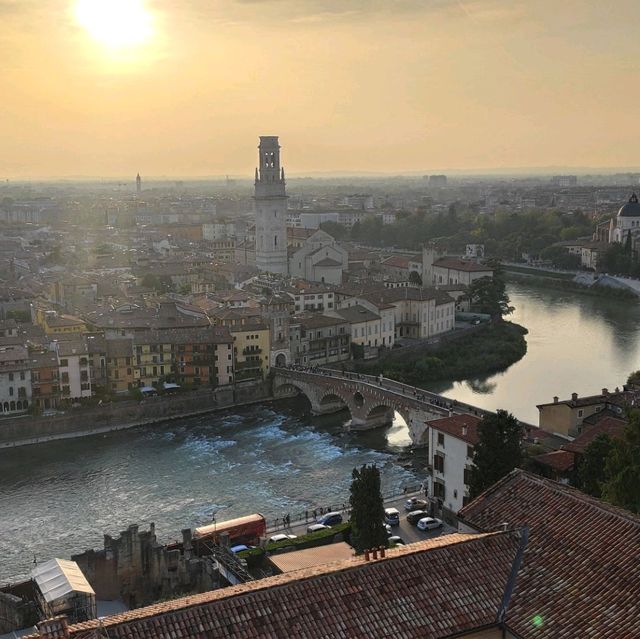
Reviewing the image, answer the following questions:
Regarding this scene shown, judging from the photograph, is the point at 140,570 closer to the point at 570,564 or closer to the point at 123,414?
the point at 570,564

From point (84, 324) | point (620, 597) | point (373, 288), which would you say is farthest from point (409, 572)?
point (373, 288)

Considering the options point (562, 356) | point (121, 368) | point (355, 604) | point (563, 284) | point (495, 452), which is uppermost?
point (355, 604)

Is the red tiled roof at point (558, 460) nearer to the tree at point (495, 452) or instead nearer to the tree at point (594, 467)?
the tree at point (594, 467)

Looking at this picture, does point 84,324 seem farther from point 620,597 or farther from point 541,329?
point 620,597

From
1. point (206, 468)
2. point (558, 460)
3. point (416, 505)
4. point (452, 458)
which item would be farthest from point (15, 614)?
point (558, 460)

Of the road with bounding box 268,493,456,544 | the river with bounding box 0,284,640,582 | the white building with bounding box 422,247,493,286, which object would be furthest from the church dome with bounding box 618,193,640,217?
the road with bounding box 268,493,456,544

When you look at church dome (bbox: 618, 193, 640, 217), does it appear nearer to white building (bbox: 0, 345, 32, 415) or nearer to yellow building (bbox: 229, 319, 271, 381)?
yellow building (bbox: 229, 319, 271, 381)
